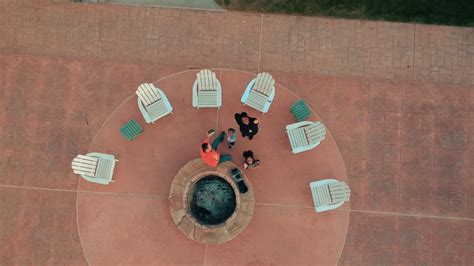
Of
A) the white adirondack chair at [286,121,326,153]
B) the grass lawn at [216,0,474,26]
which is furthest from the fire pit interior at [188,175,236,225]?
the grass lawn at [216,0,474,26]

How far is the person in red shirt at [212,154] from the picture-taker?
1030cm

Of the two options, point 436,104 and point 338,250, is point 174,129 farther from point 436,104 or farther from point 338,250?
point 436,104

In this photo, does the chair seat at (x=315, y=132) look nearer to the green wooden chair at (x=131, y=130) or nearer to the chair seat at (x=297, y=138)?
the chair seat at (x=297, y=138)

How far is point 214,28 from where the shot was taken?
12977 millimetres

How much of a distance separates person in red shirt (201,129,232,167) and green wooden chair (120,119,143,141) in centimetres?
212

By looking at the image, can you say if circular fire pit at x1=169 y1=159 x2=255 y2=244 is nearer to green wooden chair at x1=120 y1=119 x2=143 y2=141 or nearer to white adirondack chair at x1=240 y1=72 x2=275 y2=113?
green wooden chair at x1=120 y1=119 x2=143 y2=141

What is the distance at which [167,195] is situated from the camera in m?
12.0

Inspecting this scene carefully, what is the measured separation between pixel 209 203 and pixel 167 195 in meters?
1.27

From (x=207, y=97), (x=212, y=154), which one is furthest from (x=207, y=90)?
(x=212, y=154)

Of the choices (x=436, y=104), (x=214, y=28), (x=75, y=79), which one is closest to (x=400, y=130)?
(x=436, y=104)

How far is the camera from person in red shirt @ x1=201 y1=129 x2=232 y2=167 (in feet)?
33.8

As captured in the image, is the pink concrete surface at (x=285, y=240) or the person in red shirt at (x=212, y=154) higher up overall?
the person in red shirt at (x=212, y=154)

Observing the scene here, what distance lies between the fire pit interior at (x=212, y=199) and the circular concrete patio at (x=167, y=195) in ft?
2.54

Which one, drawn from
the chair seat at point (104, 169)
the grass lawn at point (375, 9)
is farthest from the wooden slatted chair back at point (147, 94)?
the grass lawn at point (375, 9)
